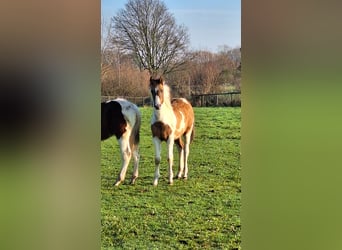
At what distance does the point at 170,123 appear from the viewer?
1558 mm

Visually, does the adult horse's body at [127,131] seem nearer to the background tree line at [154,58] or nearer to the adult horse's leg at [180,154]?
the background tree line at [154,58]

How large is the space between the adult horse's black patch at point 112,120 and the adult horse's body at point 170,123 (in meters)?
0.13

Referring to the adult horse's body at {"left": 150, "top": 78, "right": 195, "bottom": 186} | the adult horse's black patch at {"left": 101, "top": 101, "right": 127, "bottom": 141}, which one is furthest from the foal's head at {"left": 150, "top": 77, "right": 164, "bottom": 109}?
the adult horse's black patch at {"left": 101, "top": 101, "right": 127, "bottom": 141}

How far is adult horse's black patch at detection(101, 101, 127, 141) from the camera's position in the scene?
4.88 feet

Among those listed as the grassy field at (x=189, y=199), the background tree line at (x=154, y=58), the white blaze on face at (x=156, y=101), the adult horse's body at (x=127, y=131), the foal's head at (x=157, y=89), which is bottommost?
the grassy field at (x=189, y=199)

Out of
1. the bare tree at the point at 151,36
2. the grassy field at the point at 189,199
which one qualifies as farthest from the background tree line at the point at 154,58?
the grassy field at the point at 189,199

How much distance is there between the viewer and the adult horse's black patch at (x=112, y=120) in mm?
1486

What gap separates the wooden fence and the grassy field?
0.02 m

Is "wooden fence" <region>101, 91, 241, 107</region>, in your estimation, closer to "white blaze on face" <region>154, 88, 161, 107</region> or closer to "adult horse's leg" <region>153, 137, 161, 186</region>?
"white blaze on face" <region>154, 88, 161, 107</region>
